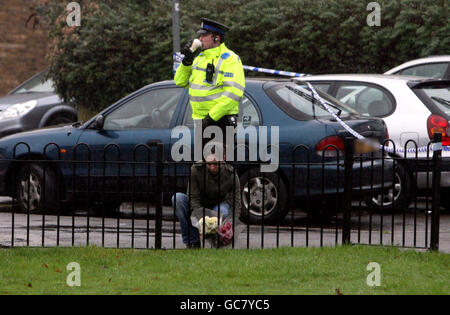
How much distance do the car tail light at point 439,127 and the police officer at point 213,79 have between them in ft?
8.16

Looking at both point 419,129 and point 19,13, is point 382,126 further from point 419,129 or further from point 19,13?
point 19,13

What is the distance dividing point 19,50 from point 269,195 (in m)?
15.5

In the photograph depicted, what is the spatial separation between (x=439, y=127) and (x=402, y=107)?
20.5 inches

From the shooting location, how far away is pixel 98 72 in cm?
1708

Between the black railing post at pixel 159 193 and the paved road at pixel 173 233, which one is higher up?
the black railing post at pixel 159 193

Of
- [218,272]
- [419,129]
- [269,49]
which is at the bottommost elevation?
[218,272]

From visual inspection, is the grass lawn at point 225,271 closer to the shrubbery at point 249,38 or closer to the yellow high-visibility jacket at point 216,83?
the yellow high-visibility jacket at point 216,83

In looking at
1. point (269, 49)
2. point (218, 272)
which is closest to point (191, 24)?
point (269, 49)

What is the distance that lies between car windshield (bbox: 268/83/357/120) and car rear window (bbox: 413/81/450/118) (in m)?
0.95

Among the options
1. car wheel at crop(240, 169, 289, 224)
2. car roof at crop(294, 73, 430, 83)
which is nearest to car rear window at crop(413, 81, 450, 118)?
Answer: car roof at crop(294, 73, 430, 83)

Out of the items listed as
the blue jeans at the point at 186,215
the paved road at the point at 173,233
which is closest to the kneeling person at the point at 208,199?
the blue jeans at the point at 186,215

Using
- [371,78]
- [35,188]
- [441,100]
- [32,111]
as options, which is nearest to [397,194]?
[441,100]

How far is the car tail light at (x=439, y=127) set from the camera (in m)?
11.2

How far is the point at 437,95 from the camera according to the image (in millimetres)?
11609
